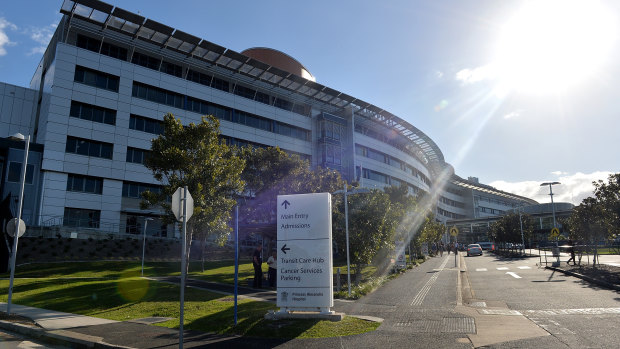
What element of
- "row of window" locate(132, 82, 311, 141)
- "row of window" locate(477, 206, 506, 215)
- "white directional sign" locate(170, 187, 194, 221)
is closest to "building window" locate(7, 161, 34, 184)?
"row of window" locate(132, 82, 311, 141)

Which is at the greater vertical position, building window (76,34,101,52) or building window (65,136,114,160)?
building window (76,34,101,52)

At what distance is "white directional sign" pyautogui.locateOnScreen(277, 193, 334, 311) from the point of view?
10281 mm

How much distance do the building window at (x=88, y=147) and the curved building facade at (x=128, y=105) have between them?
9cm

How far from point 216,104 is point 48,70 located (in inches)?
658

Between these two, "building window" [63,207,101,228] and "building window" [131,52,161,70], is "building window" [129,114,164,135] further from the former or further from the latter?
"building window" [63,207,101,228]

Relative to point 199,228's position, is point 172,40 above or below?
above

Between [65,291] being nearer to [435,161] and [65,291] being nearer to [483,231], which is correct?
[435,161]

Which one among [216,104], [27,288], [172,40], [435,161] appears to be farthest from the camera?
[435,161]

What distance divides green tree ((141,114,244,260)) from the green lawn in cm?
347

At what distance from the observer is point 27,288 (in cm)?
1689

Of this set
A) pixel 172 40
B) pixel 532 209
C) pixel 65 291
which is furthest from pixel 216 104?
pixel 532 209

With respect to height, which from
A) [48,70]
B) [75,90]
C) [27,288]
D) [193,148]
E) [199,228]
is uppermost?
[48,70]

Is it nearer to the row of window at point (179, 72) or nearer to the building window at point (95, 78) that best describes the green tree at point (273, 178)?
the building window at point (95, 78)

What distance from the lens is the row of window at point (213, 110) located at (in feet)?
136
